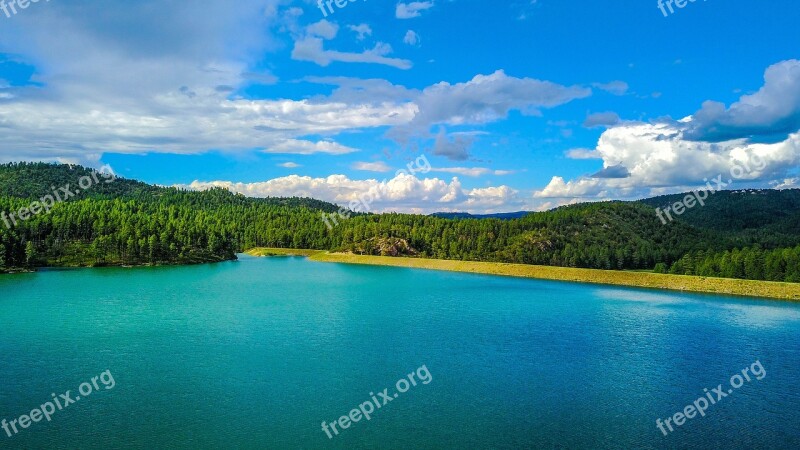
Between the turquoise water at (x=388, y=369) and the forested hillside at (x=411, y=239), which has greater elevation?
the forested hillside at (x=411, y=239)

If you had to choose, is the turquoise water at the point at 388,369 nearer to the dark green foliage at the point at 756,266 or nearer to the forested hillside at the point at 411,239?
the dark green foliage at the point at 756,266

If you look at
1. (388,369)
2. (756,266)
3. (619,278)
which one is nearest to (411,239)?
(619,278)

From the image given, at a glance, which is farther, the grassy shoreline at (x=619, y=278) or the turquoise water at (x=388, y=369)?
the grassy shoreline at (x=619, y=278)

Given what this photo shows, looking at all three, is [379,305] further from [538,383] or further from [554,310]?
[538,383]

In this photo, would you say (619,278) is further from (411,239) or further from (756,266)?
(411,239)

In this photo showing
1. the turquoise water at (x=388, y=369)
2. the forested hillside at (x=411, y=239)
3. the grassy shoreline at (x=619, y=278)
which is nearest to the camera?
the turquoise water at (x=388, y=369)

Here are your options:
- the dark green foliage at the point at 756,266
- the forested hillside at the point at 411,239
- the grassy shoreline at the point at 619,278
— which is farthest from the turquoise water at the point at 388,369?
the forested hillside at the point at 411,239
